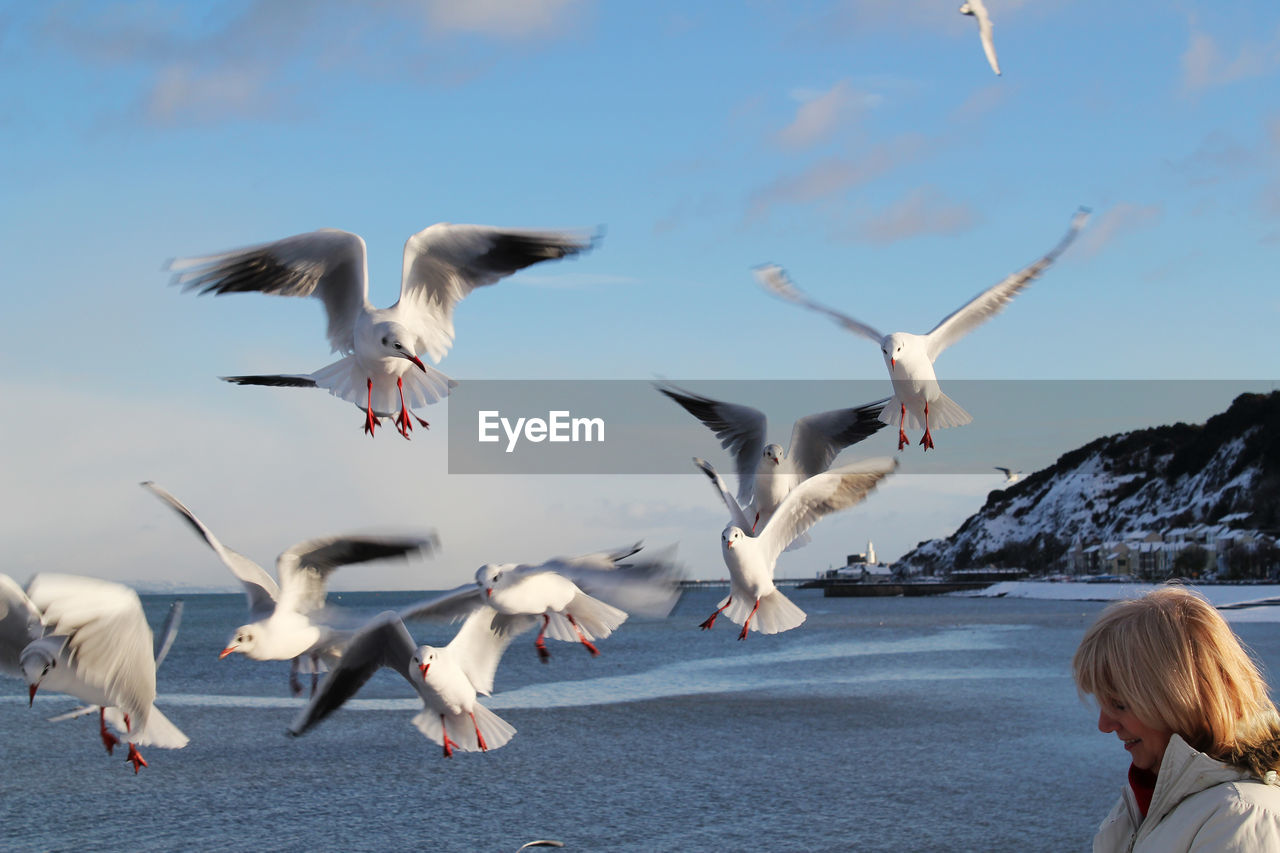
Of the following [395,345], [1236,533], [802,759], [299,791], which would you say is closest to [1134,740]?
[395,345]

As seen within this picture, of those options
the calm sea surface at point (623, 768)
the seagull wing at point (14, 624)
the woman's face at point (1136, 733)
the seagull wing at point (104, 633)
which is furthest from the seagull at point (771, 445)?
the calm sea surface at point (623, 768)

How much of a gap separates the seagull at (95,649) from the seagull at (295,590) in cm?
43

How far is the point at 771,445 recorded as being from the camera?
745cm

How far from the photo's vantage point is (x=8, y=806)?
47000mm

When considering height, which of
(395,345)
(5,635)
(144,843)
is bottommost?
(144,843)

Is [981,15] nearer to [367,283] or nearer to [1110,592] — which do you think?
[367,283]

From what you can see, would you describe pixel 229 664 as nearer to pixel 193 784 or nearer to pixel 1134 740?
pixel 193 784

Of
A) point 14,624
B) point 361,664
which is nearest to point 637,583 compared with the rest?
point 361,664

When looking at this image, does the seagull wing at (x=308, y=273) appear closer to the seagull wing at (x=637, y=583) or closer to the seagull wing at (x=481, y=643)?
the seagull wing at (x=481, y=643)

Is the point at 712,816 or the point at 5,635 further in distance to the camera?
the point at 712,816

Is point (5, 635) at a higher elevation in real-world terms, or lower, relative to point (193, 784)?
higher

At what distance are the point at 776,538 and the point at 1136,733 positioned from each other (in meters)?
4.10

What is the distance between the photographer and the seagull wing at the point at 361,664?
577cm

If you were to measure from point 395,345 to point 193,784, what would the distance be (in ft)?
166
